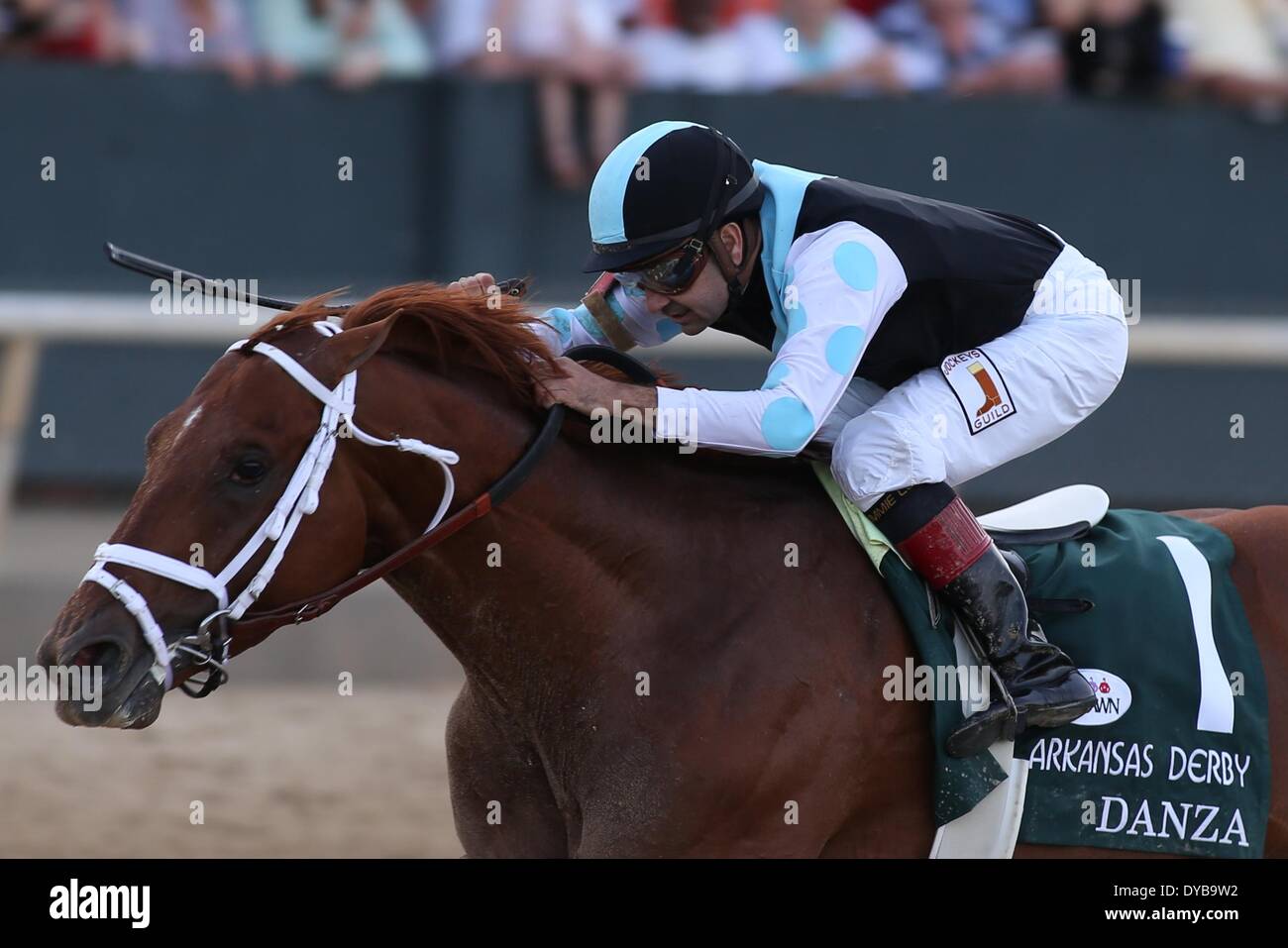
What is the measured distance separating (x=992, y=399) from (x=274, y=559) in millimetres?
1417

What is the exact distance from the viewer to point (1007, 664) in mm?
3193

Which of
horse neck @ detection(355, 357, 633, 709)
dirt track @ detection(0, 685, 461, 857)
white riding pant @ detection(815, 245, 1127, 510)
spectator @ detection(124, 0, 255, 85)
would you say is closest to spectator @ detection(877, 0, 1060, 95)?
spectator @ detection(124, 0, 255, 85)

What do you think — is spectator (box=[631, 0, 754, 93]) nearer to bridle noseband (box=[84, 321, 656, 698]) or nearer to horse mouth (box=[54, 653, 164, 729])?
bridle noseband (box=[84, 321, 656, 698])

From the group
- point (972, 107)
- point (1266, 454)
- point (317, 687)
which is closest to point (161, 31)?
point (317, 687)

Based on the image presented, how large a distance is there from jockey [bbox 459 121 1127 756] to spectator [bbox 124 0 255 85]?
16.2 ft

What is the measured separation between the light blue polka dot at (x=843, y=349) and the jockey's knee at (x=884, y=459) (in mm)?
178

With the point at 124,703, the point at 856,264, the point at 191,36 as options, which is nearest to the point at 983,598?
the point at 856,264

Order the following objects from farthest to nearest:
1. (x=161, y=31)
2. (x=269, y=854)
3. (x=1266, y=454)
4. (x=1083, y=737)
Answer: (x=1266, y=454) → (x=161, y=31) → (x=269, y=854) → (x=1083, y=737)

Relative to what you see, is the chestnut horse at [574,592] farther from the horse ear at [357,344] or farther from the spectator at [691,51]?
the spectator at [691,51]

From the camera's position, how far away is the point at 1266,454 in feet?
27.8

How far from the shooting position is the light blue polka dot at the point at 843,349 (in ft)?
10.1

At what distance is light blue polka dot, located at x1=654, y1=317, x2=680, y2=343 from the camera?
12.2ft

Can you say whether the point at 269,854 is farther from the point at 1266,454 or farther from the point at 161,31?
the point at 1266,454
